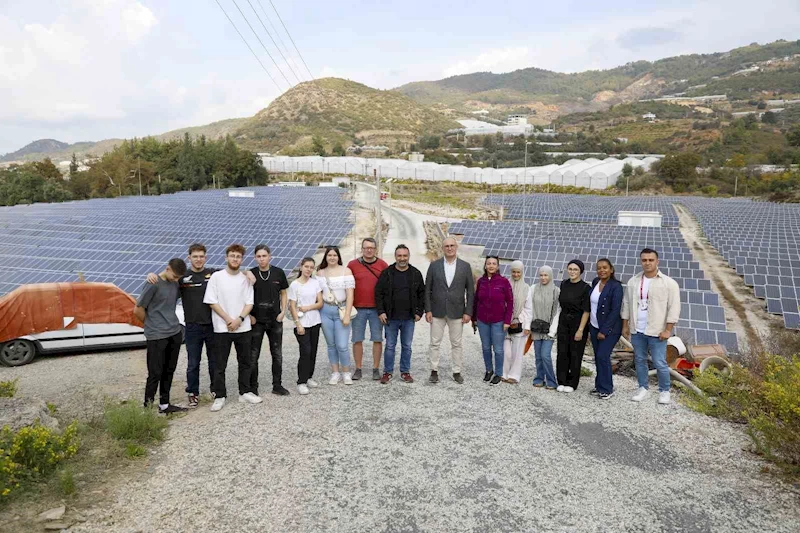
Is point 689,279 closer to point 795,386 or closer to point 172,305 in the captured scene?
point 795,386

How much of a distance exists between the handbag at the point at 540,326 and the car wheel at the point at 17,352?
7915mm

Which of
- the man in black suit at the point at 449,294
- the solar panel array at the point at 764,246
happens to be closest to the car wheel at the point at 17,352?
the man in black suit at the point at 449,294

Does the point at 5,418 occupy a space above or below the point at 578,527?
above

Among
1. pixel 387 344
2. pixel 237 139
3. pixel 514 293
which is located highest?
pixel 237 139

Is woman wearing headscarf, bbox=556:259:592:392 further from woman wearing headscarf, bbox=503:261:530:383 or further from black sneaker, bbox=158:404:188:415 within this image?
black sneaker, bbox=158:404:188:415

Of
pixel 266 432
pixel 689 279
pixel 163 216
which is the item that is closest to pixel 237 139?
pixel 163 216

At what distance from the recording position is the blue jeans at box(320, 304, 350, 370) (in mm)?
6539

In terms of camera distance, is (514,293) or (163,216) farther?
(163,216)

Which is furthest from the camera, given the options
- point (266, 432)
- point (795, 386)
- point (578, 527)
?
point (266, 432)

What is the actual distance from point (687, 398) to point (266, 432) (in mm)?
4737

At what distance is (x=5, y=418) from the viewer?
466cm

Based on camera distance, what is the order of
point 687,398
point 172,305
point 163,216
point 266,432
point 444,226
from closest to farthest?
point 266,432 → point 172,305 → point 687,398 → point 163,216 → point 444,226

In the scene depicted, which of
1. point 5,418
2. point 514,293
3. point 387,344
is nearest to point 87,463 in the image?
point 5,418

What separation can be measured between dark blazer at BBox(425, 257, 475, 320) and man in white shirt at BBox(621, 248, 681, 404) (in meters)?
1.77
